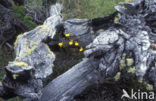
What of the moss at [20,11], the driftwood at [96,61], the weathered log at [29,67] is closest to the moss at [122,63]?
the driftwood at [96,61]

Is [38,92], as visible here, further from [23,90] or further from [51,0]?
[51,0]

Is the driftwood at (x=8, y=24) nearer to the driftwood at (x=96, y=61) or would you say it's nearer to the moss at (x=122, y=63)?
the driftwood at (x=96, y=61)

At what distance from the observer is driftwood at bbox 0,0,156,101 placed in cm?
263

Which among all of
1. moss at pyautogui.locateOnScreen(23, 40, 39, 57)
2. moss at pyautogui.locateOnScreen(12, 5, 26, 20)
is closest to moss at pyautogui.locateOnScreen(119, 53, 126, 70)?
moss at pyautogui.locateOnScreen(23, 40, 39, 57)

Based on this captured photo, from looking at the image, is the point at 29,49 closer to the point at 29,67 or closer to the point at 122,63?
the point at 29,67

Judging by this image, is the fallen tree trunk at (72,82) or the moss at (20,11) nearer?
the fallen tree trunk at (72,82)

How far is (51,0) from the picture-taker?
519 centimetres

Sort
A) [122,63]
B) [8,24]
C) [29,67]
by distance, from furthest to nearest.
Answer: [8,24] < [122,63] < [29,67]

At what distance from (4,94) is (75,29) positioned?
2.23 m

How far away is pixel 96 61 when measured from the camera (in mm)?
3051

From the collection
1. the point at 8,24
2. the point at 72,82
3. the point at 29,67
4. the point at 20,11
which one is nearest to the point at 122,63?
the point at 72,82

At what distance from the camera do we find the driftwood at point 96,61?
2631 millimetres

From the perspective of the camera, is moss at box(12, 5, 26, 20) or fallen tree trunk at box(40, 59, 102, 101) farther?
moss at box(12, 5, 26, 20)

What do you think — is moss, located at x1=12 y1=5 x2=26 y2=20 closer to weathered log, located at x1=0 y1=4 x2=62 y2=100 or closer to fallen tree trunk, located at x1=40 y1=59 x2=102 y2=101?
weathered log, located at x1=0 y1=4 x2=62 y2=100
